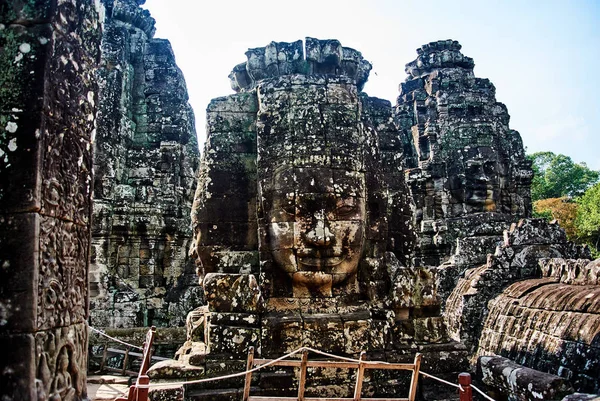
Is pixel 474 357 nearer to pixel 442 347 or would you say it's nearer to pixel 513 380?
pixel 442 347

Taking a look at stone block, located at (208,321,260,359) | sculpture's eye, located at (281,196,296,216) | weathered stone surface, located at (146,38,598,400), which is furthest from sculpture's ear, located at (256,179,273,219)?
stone block, located at (208,321,260,359)

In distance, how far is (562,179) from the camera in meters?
43.9

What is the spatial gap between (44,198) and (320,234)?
3438mm

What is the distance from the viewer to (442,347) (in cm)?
582

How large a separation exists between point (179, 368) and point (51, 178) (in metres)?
3.06

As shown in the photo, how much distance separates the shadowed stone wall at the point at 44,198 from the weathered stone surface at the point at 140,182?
31.3 ft

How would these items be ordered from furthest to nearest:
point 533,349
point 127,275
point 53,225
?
point 127,275 → point 533,349 → point 53,225

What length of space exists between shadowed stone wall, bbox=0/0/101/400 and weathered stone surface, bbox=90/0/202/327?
9526mm

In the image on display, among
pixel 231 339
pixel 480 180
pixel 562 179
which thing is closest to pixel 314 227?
pixel 231 339

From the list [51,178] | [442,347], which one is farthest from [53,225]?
[442,347]

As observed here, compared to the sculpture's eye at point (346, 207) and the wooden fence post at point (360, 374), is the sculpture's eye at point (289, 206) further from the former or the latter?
the wooden fence post at point (360, 374)

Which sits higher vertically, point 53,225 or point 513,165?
point 513,165

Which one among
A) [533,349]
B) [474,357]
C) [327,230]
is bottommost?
[474,357]

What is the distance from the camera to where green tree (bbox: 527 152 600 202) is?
142 feet
